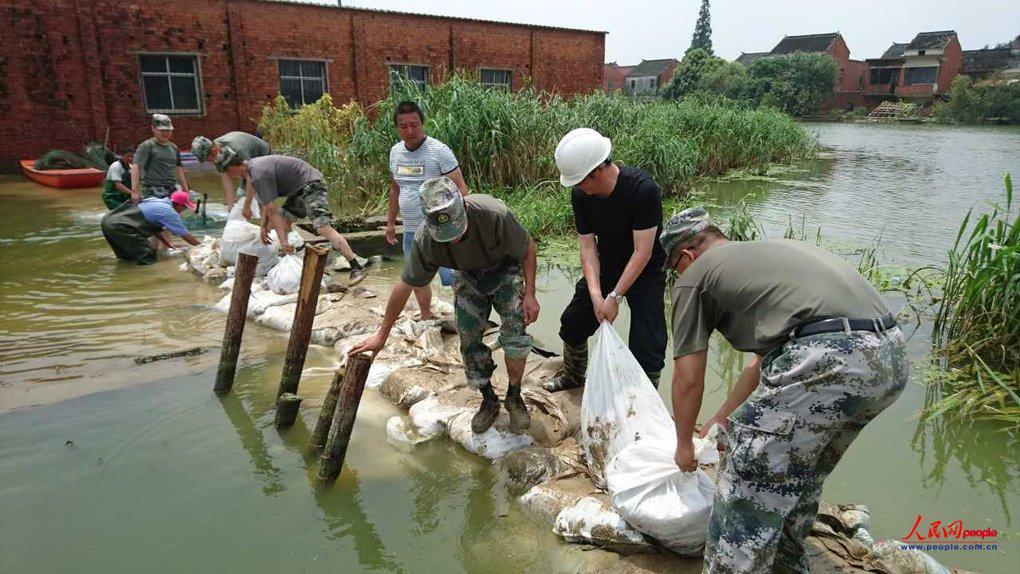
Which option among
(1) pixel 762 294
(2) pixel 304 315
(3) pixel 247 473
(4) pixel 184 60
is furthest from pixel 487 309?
(4) pixel 184 60

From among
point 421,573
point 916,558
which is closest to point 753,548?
point 916,558

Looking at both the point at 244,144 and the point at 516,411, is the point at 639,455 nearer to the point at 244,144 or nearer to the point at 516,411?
the point at 516,411

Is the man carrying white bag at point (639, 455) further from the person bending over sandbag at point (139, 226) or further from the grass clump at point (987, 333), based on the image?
the person bending over sandbag at point (139, 226)

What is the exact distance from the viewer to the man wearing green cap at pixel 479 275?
257cm

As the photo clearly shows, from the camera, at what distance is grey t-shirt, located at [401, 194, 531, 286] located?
2701 mm

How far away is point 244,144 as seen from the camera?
6172 mm

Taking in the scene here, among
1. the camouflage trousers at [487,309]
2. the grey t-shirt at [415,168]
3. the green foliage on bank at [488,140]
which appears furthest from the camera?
the green foliage on bank at [488,140]

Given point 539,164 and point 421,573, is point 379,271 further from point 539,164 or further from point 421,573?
point 421,573

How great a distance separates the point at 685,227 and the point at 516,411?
156cm

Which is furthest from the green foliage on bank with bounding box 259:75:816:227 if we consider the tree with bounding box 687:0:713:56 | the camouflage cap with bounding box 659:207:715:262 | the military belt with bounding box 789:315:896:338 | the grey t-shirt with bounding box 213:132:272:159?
the tree with bounding box 687:0:713:56

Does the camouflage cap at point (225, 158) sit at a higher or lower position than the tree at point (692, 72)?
lower

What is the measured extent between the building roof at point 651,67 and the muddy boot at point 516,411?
186 ft

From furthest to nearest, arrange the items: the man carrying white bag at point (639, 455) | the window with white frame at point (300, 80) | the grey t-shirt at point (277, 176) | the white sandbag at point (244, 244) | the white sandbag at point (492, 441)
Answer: the window with white frame at point (300, 80), the white sandbag at point (244, 244), the grey t-shirt at point (277, 176), the white sandbag at point (492, 441), the man carrying white bag at point (639, 455)

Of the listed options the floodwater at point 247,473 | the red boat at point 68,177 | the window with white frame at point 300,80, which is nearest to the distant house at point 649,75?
the window with white frame at point 300,80
